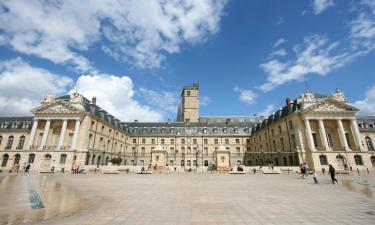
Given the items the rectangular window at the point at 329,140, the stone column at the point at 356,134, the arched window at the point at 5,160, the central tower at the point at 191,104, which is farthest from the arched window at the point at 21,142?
the stone column at the point at 356,134

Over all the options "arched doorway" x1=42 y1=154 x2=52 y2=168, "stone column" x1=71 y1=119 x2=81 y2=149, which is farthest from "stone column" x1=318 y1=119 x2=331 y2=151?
"arched doorway" x1=42 y1=154 x2=52 y2=168

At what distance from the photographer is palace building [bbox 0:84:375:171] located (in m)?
38.8

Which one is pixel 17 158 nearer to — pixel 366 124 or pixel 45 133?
pixel 45 133

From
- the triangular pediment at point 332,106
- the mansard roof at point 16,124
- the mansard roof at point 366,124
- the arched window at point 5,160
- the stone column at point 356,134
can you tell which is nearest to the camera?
the stone column at point 356,134

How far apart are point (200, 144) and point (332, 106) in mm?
33832

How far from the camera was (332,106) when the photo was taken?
136 ft

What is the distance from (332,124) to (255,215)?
45.3 metres

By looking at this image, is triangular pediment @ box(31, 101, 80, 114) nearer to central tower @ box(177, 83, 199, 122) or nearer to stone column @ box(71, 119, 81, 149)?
stone column @ box(71, 119, 81, 149)

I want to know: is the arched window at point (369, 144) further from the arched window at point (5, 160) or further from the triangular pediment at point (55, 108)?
the arched window at point (5, 160)

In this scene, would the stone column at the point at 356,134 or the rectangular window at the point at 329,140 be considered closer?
the stone column at the point at 356,134

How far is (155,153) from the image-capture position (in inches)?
1538

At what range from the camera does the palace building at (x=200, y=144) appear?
38.8 meters

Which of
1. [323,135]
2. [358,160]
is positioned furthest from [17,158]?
[358,160]

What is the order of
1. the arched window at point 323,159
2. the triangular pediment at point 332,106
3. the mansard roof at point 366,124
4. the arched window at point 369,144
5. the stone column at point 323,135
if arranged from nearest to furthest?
the arched window at point 323,159, the stone column at point 323,135, the triangular pediment at point 332,106, the arched window at point 369,144, the mansard roof at point 366,124
